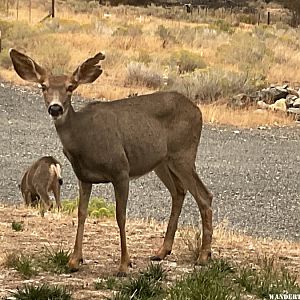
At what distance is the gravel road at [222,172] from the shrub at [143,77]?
3.95 meters

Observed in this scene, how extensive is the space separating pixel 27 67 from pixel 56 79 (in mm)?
392

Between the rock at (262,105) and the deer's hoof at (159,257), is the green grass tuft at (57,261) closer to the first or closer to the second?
the deer's hoof at (159,257)

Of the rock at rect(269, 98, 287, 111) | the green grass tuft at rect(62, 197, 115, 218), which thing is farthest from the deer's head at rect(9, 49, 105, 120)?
the rock at rect(269, 98, 287, 111)

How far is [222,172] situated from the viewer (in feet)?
55.9

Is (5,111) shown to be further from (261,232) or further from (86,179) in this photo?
(86,179)

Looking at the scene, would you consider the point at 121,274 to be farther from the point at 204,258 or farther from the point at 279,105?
the point at 279,105

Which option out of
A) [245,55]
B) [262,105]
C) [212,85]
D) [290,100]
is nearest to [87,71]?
[262,105]

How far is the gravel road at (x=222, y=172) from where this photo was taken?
13.5 metres

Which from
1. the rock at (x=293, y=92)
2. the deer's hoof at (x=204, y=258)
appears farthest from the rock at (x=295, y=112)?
the deer's hoof at (x=204, y=258)

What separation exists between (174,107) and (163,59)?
26209 mm

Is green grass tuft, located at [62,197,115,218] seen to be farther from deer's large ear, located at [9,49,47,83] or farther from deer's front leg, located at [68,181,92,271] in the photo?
deer's large ear, located at [9,49,47,83]

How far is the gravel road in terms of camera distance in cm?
1348

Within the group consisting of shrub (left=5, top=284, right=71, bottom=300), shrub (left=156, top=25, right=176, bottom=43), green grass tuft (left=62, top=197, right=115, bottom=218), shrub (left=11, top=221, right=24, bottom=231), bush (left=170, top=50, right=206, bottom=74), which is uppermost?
shrub (left=5, top=284, right=71, bottom=300)

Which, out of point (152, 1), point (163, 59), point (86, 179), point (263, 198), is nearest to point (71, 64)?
point (163, 59)
